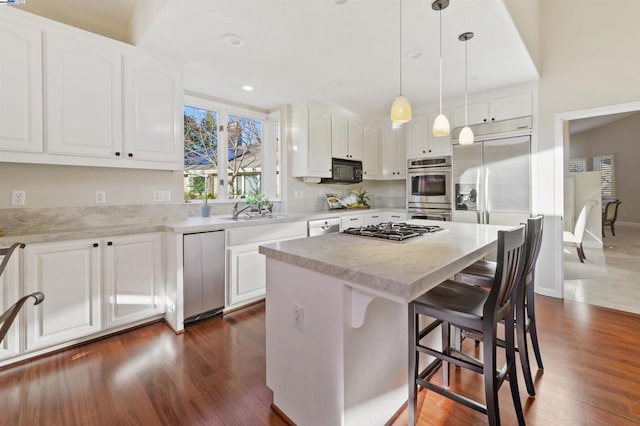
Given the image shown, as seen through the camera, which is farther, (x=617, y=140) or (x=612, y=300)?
(x=617, y=140)

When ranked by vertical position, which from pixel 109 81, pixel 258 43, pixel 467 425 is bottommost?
pixel 467 425

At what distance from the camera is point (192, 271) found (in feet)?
8.73

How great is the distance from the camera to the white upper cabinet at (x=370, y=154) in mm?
4992

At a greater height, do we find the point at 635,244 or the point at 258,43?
the point at 258,43

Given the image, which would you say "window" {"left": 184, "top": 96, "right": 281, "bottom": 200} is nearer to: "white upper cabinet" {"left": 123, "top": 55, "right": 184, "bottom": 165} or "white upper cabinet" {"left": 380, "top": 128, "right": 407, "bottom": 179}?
"white upper cabinet" {"left": 123, "top": 55, "right": 184, "bottom": 165}

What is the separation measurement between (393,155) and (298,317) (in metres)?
4.25

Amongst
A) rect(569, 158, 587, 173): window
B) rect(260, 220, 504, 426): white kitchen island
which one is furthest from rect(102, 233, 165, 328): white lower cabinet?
rect(569, 158, 587, 173): window

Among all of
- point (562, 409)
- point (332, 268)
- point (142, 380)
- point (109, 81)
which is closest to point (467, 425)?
point (562, 409)

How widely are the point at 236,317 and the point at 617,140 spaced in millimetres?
11111

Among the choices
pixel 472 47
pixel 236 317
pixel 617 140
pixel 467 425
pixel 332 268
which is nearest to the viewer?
pixel 332 268

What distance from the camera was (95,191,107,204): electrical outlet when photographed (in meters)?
2.67

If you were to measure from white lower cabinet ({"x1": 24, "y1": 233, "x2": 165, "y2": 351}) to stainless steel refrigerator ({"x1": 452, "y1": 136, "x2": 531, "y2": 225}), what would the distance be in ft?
12.2

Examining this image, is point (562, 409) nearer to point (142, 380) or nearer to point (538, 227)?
point (538, 227)

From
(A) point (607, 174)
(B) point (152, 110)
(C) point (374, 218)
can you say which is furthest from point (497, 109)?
(A) point (607, 174)
